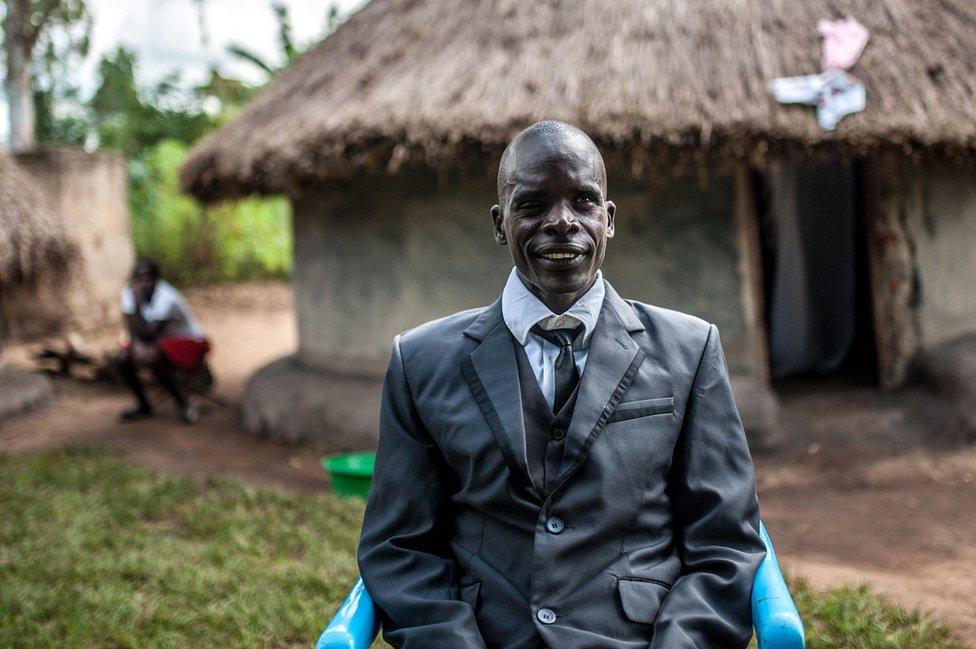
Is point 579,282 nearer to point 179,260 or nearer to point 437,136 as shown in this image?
point 437,136

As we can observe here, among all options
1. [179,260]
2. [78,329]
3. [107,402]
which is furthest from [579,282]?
[179,260]

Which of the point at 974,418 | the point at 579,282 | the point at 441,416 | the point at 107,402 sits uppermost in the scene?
the point at 579,282

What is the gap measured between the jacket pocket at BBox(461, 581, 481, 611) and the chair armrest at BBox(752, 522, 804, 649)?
0.51m

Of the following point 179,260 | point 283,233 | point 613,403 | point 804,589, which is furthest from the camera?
point 283,233

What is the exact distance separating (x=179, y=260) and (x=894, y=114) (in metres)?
11.9

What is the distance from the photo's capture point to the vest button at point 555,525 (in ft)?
5.64

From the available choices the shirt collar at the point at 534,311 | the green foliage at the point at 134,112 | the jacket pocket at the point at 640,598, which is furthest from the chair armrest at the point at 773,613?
the green foliage at the point at 134,112

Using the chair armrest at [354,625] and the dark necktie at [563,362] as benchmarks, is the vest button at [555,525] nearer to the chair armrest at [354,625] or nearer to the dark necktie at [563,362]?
the dark necktie at [563,362]

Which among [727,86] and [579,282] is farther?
[727,86]

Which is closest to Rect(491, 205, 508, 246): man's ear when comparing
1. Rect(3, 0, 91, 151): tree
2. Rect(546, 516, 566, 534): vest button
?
Rect(546, 516, 566, 534): vest button

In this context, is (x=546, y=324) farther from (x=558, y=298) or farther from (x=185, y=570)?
(x=185, y=570)

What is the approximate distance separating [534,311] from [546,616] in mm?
584

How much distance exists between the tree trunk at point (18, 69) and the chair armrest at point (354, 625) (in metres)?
12.5

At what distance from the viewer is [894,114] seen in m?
5.24
